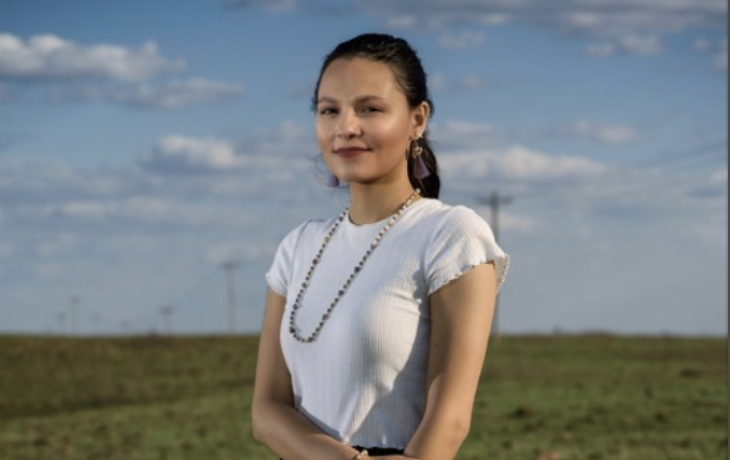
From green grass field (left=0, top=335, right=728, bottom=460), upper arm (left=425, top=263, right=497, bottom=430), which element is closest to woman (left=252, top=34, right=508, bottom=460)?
upper arm (left=425, top=263, right=497, bottom=430)

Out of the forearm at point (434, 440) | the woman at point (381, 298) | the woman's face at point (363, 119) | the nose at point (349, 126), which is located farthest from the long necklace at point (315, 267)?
the forearm at point (434, 440)

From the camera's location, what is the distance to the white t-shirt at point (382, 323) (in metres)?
3.04

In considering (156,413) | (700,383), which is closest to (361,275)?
(156,413)

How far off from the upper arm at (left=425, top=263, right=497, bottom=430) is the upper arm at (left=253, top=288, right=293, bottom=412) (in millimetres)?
443

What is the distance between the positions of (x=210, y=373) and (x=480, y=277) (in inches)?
1231

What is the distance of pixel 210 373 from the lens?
33875 mm

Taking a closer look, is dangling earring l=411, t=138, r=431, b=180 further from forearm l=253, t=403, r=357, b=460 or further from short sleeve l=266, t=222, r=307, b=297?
forearm l=253, t=403, r=357, b=460

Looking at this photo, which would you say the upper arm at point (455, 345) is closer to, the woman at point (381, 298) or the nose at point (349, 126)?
the woman at point (381, 298)

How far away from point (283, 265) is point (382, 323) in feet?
1.61

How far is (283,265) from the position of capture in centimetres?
343

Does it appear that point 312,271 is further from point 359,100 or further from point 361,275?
point 359,100

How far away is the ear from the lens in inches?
126

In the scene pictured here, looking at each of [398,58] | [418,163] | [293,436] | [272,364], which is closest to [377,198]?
[418,163]

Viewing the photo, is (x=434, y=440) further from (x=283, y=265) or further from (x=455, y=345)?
(x=283, y=265)
